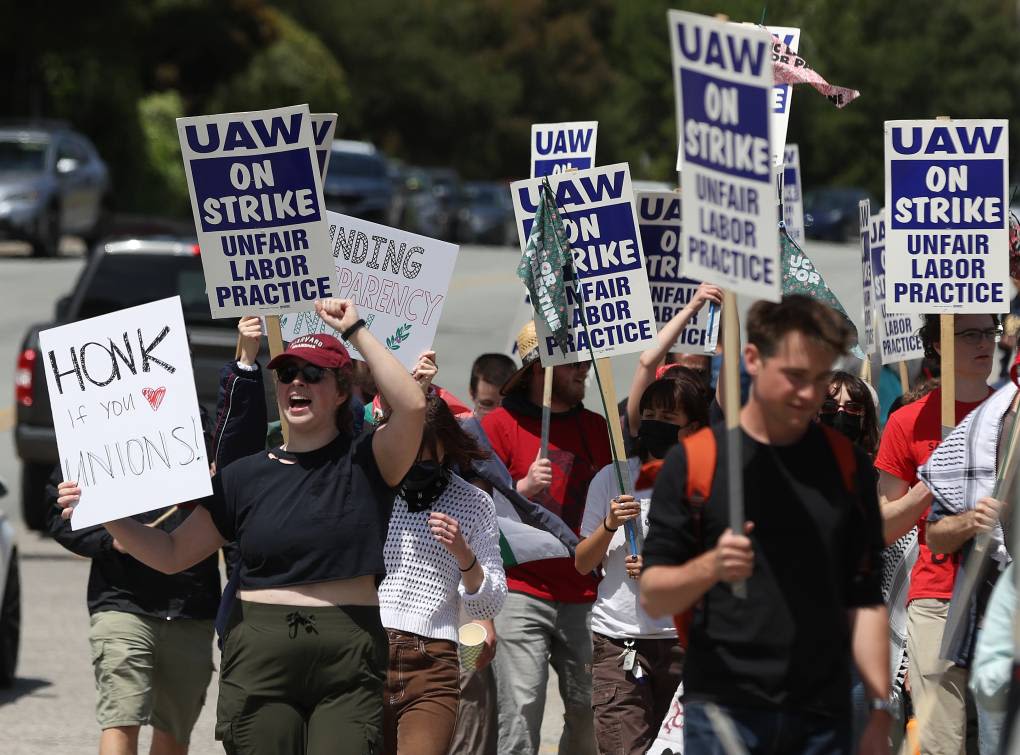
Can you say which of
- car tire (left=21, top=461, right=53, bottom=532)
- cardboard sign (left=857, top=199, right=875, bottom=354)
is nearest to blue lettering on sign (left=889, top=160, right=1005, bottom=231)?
cardboard sign (left=857, top=199, right=875, bottom=354)

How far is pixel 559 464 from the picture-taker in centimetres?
764

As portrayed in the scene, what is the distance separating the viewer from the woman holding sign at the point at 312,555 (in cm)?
584

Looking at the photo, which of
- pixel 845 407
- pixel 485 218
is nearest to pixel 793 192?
pixel 845 407

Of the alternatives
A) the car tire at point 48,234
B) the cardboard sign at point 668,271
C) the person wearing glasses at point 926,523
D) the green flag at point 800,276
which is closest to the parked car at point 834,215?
the car tire at point 48,234

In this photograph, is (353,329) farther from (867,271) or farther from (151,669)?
(867,271)

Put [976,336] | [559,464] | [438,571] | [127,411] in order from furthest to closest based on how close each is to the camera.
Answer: [559,464] → [976,336] → [438,571] → [127,411]

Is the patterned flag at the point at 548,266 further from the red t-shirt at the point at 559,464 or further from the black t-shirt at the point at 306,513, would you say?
the black t-shirt at the point at 306,513

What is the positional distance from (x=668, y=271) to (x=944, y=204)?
154cm

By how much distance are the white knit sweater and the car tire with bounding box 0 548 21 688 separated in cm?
406

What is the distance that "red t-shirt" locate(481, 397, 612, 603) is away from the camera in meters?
7.54

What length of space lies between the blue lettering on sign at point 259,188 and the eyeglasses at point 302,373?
129 cm

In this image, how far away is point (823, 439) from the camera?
15.8 feet

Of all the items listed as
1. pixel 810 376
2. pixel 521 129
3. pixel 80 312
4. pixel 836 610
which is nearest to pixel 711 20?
pixel 810 376

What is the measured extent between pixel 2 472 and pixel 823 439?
42.1ft
